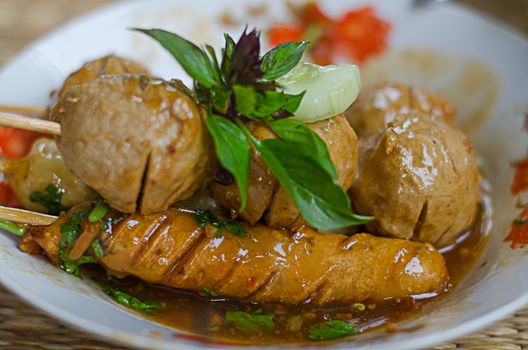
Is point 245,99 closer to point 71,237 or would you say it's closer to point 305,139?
point 305,139

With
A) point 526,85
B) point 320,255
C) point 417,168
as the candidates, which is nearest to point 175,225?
point 320,255

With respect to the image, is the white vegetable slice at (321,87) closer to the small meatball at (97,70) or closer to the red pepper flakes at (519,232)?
the small meatball at (97,70)

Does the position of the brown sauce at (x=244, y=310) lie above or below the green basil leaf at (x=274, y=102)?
below

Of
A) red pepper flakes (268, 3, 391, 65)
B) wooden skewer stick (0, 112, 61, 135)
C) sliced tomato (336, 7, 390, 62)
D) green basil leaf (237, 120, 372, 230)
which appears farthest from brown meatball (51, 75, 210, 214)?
sliced tomato (336, 7, 390, 62)

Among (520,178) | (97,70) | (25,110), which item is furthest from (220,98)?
(520,178)

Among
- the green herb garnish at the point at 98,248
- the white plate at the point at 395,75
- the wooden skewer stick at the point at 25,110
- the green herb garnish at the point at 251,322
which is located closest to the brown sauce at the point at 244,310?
the green herb garnish at the point at 251,322

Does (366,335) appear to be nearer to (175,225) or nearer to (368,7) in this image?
(175,225)
